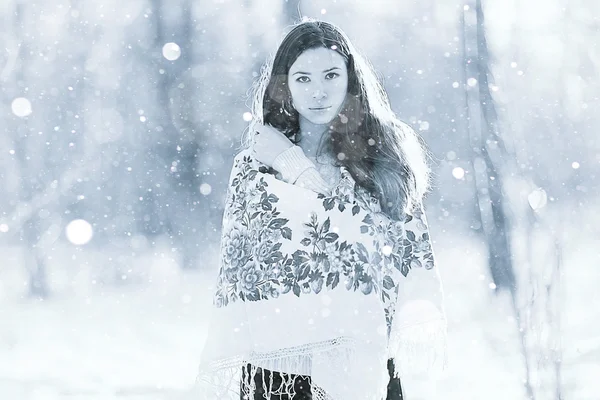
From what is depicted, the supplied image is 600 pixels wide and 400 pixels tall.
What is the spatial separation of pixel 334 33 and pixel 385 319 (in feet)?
2.42

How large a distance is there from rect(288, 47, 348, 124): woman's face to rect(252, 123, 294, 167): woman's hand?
0.29 ft

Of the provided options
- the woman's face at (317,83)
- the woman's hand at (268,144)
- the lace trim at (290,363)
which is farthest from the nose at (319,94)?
the lace trim at (290,363)

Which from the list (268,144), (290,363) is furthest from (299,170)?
(290,363)

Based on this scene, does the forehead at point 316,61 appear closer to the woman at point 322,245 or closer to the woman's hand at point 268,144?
the woman at point 322,245

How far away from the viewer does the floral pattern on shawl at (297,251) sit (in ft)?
5.80

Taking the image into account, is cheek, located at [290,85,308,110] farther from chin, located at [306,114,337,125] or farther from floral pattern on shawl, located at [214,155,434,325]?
floral pattern on shawl, located at [214,155,434,325]

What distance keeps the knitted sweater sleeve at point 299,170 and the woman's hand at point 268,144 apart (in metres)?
0.03

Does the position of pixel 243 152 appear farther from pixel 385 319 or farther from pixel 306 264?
pixel 385 319

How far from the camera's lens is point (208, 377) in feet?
6.06

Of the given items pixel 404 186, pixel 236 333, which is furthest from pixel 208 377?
pixel 404 186

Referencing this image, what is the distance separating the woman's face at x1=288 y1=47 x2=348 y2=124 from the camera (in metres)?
1.87

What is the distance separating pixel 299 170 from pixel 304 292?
30 cm

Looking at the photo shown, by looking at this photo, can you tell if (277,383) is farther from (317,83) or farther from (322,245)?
(317,83)

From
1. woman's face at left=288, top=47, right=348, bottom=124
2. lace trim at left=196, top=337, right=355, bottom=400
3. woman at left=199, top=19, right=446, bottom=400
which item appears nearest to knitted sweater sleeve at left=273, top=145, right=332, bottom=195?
woman at left=199, top=19, right=446, bottom=400
